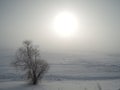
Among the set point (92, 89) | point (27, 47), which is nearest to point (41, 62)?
point (27, 47)

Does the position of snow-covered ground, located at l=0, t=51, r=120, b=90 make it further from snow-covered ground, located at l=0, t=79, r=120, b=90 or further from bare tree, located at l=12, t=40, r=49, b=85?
bare tree, located at l=12, t=40, r=49, b=85

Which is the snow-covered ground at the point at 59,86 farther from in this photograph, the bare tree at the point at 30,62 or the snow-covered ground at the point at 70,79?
the bare tree at the point at 30,62

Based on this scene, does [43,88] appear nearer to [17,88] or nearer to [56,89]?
[56,89]

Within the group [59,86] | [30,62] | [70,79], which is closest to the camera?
[59,86]

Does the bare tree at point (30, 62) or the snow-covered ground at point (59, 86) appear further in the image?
the bare tree at point (30, 62)

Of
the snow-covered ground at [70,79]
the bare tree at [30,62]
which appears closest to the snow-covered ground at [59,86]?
the snow-covered ground at [70,79]

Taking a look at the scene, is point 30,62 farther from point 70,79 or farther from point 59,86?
point 70,79

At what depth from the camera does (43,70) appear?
2412 cm

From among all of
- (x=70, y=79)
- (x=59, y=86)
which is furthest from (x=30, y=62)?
(x=70, y=79)

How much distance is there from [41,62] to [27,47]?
3249 mm

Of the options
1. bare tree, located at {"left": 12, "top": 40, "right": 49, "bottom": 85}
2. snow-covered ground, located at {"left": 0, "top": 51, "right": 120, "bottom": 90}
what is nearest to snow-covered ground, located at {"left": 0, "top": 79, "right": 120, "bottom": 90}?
snow-covered ground, located at {"left": 0, "top": 51, "right": 120, "bottom": 90}

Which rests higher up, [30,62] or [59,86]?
[30,62]

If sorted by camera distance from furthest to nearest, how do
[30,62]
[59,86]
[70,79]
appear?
[70,79] → [30,62] → [59,86]

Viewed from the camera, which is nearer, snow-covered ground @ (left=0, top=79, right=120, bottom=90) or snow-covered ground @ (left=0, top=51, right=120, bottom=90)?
snow-covered ground @ (left=0, top=79, right=120, bottom=90)
